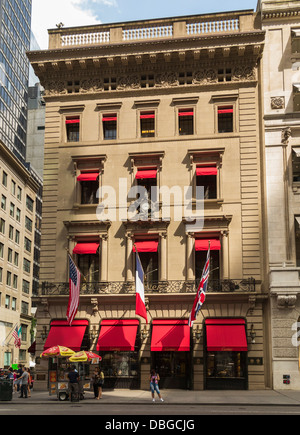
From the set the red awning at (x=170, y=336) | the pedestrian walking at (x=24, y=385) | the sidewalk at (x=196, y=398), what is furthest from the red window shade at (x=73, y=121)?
the sidewalk at (x=196, y=398)

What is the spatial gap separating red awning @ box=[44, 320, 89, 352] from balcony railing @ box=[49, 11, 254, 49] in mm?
19172

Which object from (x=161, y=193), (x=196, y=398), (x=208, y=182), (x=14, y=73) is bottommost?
(x=196, y=398)

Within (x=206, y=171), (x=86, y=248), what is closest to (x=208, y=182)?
(x=206, y=171)

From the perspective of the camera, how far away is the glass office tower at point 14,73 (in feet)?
308

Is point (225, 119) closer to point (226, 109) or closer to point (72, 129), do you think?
point (226, 109)

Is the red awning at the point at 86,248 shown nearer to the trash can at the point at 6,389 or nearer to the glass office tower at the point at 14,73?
the trash can at the point at 6,389

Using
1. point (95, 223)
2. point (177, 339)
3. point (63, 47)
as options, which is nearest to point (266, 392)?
point (177, 339)

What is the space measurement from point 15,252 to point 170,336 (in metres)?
51.2

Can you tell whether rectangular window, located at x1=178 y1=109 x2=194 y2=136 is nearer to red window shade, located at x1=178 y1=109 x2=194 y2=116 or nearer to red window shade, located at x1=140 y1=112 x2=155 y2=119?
red window shade, located at x1=178 y1=109 x2=194 y2=116

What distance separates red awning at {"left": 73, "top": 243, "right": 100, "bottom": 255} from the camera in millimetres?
33156

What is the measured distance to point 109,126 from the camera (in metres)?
35.9

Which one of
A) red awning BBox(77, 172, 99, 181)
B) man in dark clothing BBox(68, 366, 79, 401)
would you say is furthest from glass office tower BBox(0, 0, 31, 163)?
man in dark clothing BBox(68, 366, 79, 401)

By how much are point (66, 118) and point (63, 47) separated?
16.4ft

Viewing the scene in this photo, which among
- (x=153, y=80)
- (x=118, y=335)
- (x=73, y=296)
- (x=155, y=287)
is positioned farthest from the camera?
(x=153, y=80)
